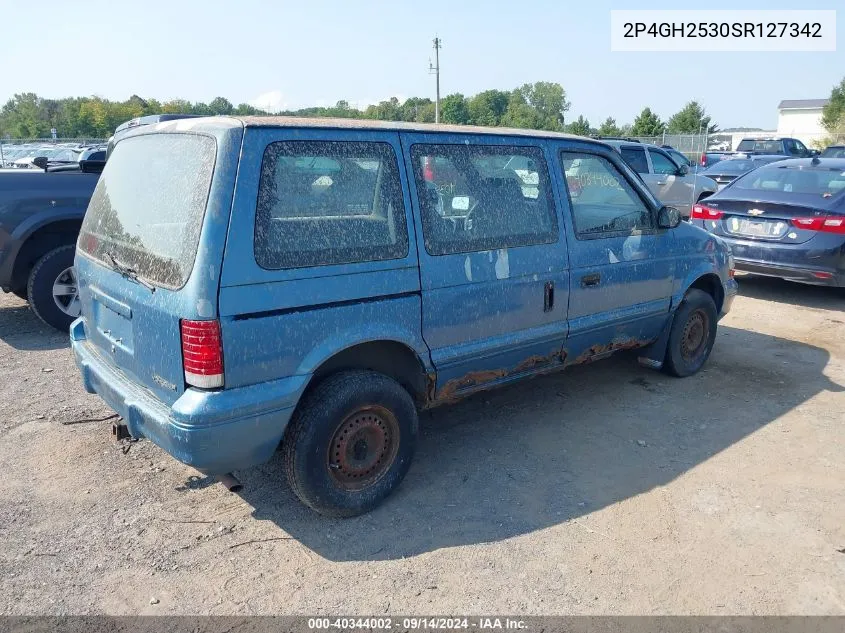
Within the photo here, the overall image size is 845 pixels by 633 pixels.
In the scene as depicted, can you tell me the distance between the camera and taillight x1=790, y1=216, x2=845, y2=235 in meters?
7.41

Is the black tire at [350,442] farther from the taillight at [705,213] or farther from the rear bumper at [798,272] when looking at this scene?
the taillight at [705,213]

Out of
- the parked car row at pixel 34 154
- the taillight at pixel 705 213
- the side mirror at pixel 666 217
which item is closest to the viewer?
the side mirror at pixel 666 217

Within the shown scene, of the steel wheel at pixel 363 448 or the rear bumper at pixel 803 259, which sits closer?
the steel wheel at pixel 363 448

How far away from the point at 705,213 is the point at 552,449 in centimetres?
565

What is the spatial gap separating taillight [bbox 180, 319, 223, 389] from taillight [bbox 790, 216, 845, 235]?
7.16 m

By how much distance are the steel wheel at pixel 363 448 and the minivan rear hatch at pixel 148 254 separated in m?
0.83

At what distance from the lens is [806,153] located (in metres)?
23.9

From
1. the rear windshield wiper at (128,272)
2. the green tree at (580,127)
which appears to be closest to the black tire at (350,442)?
the rear windshield wiper at (128,272)

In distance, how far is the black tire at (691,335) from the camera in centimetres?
514

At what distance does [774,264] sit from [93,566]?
750 cm

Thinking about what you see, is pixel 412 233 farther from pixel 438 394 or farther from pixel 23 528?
pixel 23 528

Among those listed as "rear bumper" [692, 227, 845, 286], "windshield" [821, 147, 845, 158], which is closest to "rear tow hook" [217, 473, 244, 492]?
"rear bumper" [692, 227, 845, 286]

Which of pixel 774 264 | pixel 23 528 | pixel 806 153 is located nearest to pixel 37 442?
pixel 23 528

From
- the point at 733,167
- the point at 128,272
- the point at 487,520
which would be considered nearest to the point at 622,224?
the point at 487,520
